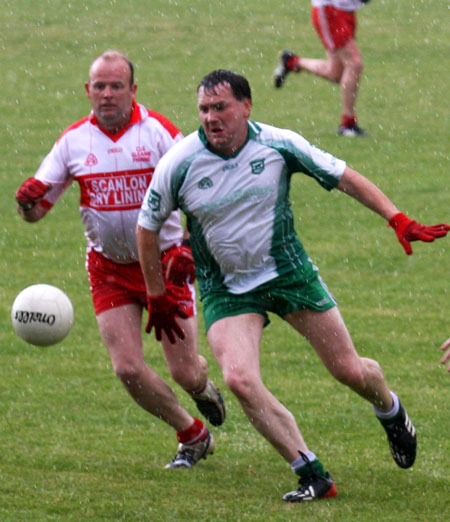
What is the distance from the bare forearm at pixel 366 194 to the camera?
671 centimetres

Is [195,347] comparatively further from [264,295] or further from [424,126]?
[424,126]

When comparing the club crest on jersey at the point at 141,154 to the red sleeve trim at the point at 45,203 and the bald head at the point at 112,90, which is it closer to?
the bald head at the point at 112,90

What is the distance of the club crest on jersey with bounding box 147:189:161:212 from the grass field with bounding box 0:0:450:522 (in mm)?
1537

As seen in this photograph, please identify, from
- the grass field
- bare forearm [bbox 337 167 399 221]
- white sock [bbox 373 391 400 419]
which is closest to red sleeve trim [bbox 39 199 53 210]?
the grass field

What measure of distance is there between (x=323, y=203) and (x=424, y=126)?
3390 millimetres

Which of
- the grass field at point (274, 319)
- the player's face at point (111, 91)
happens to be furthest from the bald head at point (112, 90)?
the grass field at point (274, 319)

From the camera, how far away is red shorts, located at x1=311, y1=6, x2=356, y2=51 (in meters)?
16.0

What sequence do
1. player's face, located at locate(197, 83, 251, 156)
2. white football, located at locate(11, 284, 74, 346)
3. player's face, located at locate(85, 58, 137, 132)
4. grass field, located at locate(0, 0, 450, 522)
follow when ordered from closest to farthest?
player's face, located at locate(197, 83, 251, 156) → grass field, located at locate(0, 0, 450, 522) → player's face, located at locate(85, 58, 137, 132) → white football, located at locate(11, 284, 74, 346)

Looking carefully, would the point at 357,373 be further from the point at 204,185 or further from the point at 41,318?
the point at 41,318

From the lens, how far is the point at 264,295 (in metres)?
6.88

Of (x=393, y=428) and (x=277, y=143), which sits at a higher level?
(x=277, y=143)

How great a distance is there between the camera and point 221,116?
21.9 feet

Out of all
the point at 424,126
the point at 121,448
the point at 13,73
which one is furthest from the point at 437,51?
the point at 121,448

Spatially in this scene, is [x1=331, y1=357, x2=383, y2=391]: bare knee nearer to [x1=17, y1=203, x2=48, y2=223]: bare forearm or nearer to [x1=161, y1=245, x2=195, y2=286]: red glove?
[x1=161, y1=245, x2=195, y2=286]: red glove
